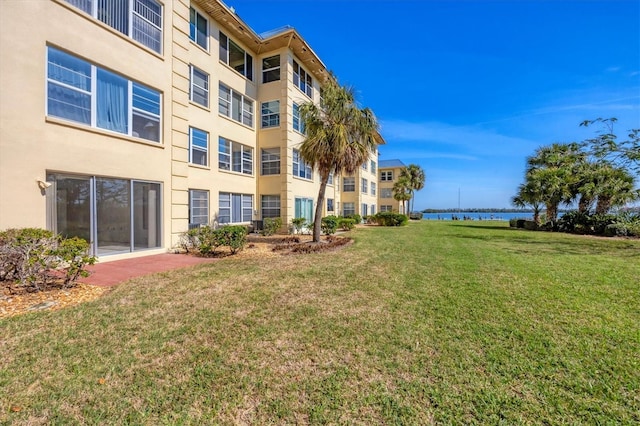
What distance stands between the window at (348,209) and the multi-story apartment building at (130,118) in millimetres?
17685

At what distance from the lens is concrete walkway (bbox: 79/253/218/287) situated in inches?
280

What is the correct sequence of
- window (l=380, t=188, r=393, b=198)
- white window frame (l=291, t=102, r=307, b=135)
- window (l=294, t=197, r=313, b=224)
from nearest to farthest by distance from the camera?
1. white window frame (l=291, t=102, r=307, b=135)
2. window (l=294, t=197, r=313, b=224)
3. window (l=380, t=188, r=393, b=198)

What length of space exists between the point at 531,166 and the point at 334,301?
1321 inches

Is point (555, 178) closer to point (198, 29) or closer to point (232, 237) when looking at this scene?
point (232, 237)

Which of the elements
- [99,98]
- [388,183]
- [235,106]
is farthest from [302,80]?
[388,183]

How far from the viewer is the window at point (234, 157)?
16141mm

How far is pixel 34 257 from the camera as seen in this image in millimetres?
5660

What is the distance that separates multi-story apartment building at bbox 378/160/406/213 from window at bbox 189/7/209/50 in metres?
39.2

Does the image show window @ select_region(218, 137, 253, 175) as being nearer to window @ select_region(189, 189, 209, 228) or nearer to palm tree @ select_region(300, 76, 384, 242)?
window @ select_region(189, 189, 209, 228)

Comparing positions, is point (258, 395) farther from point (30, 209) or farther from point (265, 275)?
point (30, 209)

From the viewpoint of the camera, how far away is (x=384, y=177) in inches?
2019

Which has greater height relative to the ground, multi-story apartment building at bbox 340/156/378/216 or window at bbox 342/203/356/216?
multi-story apartment building at bbox 340/156/378/216

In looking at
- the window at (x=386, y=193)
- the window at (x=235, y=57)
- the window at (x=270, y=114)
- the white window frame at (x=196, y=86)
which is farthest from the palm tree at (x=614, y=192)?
the window at (x=386, y=193)

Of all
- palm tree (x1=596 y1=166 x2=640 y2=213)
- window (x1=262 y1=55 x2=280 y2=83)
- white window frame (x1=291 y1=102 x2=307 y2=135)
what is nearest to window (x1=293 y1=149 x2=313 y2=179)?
white window frame (x1=291 y1=102 x2=307 y2=135)
